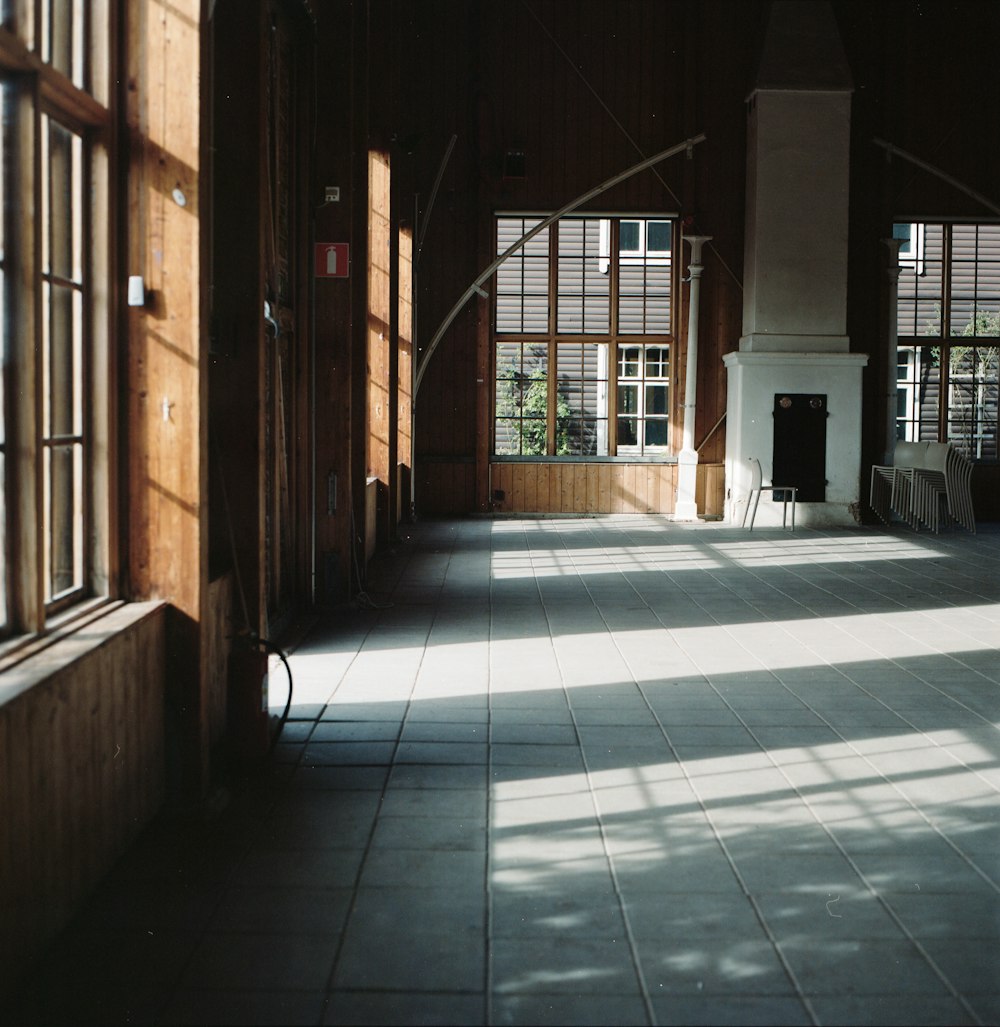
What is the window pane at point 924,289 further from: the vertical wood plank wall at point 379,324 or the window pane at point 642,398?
the vertical wood plank wall at point 379,324

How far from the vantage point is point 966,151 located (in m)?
13.8

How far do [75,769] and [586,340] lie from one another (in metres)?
11.8

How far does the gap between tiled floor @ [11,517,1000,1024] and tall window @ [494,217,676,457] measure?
757cm

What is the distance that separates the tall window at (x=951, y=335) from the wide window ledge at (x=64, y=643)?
12.3m

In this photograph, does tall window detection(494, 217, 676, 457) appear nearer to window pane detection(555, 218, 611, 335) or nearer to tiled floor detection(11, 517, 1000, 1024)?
window pane detection(555, 218, 611, 335)

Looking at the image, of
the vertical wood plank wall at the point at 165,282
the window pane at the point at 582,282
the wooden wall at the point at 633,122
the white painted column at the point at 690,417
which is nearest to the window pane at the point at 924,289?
the wooden wall at the point at 633,122

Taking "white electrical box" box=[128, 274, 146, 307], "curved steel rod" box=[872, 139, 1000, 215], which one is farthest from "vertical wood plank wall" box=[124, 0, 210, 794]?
"curved steel rod" box=[872, 139, 1000, 215]

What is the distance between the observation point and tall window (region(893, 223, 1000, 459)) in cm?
1419

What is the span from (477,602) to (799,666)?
2.48m

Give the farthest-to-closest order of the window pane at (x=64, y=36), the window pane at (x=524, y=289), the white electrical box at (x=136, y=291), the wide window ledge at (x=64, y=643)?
1. the window pane at (x=524, y=289)
2. the white electrical box at (x=136, y=291)
3. the window pane at (x=64, y=36)
4. the wide window ledge at (x=64, y=643)

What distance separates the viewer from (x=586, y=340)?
14164mm

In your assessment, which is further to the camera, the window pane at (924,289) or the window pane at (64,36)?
the window pane at (924,289)

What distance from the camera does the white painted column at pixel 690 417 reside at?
13750 mm

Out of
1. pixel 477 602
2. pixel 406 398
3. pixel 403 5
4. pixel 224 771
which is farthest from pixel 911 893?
pixel 403 5
